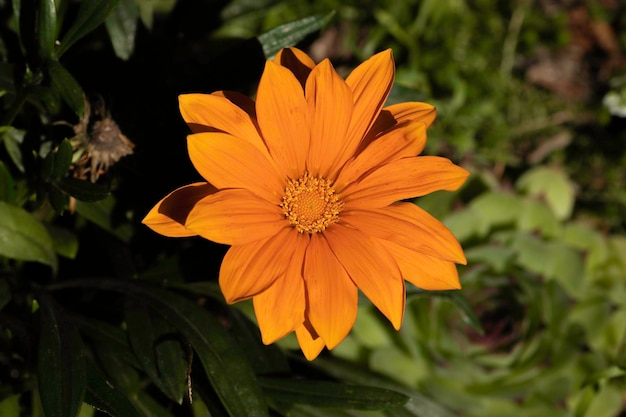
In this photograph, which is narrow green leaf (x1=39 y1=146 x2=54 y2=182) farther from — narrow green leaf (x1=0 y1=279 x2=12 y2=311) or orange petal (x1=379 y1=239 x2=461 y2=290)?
orange petal (x1=379 y1=239 x2=461 y2=290)

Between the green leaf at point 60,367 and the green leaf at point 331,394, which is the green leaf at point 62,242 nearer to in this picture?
the green leaf at point 60,367

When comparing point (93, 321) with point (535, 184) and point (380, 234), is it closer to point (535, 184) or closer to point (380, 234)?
point (380, 234)

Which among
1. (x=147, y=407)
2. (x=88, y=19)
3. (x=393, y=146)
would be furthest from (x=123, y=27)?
(x=147, y=407)

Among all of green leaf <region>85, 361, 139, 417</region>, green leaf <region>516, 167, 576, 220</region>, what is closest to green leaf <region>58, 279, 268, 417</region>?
green leaf <region>85, 361, 139, 417</region>

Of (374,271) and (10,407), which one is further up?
(374,271)

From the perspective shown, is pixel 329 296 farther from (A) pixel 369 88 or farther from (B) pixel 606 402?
(B) pixel 606 402

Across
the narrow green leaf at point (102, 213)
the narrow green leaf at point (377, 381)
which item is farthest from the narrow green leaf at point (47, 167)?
the narrow green leaf at point (377, 381)
